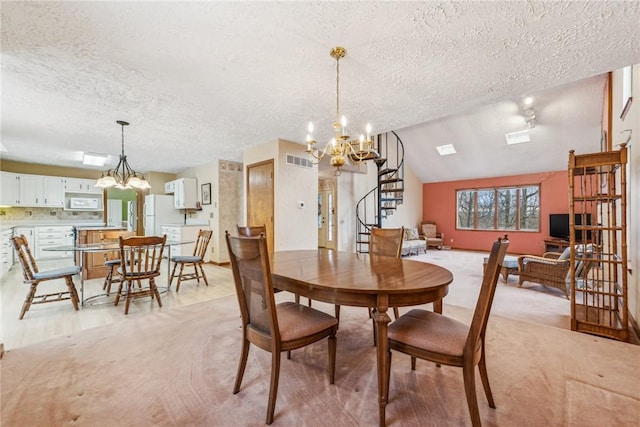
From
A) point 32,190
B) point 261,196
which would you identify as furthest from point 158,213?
point 261,196

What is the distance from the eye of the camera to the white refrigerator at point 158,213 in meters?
6.55

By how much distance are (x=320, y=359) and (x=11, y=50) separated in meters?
3.27

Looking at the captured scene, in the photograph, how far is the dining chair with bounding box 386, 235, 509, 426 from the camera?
127cm

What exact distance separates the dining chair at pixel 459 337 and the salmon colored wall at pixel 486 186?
766 cm

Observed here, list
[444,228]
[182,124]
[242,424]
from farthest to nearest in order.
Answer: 1. [444,228]
2. [182,124]
3. [242,424]

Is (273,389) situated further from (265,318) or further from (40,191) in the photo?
(40,191)

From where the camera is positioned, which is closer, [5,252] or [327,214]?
[5,252]

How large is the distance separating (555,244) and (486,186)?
2.43 m

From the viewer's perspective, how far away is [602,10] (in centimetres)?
161

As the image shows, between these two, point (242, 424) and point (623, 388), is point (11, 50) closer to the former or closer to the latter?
point (242, 424)

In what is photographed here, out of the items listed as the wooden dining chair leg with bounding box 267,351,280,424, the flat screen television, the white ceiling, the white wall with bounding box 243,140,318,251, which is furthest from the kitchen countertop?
the flat screen television

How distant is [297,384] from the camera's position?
1738 mm

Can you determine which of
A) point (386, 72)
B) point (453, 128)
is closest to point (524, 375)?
point (386, 72)

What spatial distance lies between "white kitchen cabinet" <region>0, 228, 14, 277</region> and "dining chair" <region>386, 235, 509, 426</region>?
6388 millimetres
